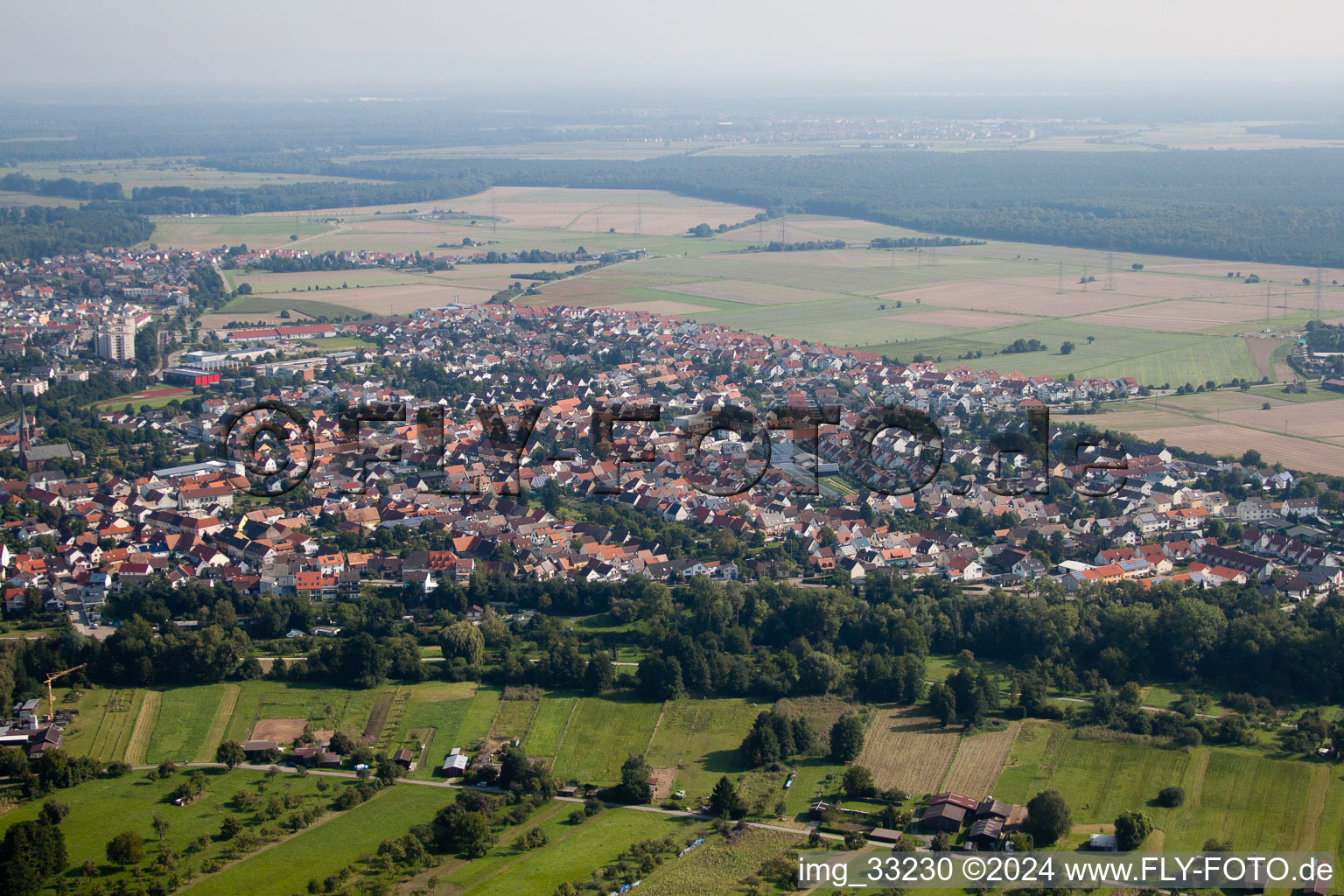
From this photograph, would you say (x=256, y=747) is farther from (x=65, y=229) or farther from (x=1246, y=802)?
(x=65, y=229)

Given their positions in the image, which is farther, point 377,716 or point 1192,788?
point 377,716

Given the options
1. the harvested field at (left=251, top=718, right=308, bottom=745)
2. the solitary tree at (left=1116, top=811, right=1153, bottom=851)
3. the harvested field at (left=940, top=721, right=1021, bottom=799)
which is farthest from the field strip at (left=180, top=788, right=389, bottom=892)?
the solitary tree at (left=1116, top=811, right=1153, bottom=851)

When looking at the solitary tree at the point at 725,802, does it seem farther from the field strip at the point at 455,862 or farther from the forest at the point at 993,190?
the forest at the point at 993,190

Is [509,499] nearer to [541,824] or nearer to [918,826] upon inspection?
[541,824]

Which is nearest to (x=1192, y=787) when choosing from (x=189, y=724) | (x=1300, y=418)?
(x=189, y=724)

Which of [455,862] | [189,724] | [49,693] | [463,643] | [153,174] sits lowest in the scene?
[455,862]

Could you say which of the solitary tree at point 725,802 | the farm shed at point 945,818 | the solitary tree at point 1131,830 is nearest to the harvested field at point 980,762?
the farm shed at point 945,818

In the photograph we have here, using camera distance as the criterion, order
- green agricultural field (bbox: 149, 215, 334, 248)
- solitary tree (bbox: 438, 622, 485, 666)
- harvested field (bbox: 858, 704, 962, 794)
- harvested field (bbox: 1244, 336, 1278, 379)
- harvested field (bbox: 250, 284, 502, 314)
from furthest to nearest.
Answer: green agricultural field (bbox: 149, 215, 334, 248) < harvested field (bbox: 250, 284, 502, 314) < harvested field (bbox: 1244, 336, 1278, 379) < solitary tree (bbox: 438, 622, 485, 666) < harvested field (bbox: 858, 704, 962, 794)

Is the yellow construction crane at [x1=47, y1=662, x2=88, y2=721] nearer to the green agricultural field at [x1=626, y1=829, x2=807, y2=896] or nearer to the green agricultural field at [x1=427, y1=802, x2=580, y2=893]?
the green agricultural field at [x1=427, y1=802, x2=580, y2=893]
